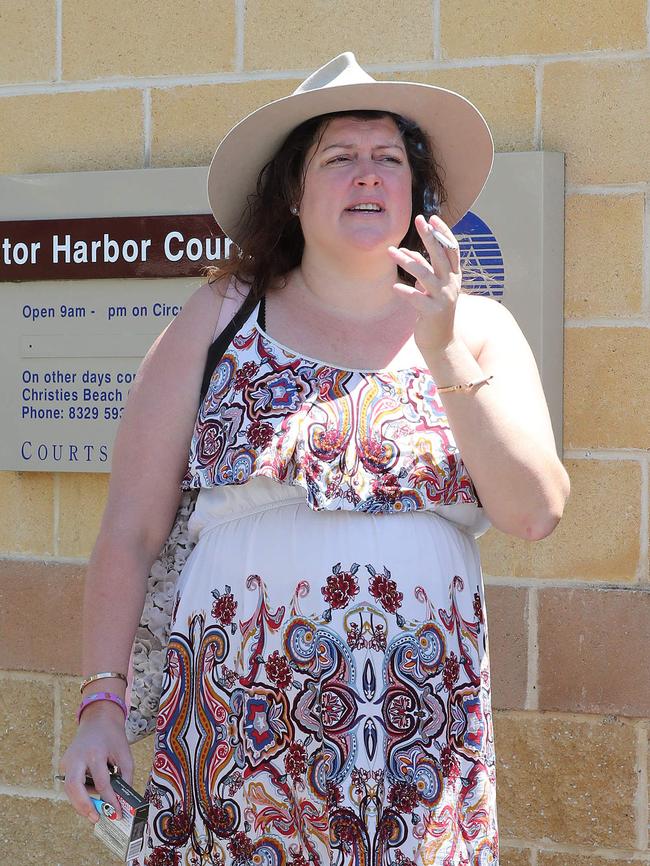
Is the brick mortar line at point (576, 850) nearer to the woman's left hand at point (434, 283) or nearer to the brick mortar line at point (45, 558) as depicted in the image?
the brick mortar line at point (45, 558)

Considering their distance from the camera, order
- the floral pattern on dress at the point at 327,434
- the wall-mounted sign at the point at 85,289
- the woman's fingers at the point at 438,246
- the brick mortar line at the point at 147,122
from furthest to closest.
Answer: the brick mortar line at the point at 147,122 → the wall-mounted sign at the point at 85,289 → the floral pattern on dress at the point at 327,434 → the woman's fingers at the point at 438,246

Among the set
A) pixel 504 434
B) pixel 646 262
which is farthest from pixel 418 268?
pixel 646 262

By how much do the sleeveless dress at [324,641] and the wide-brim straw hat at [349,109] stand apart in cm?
44

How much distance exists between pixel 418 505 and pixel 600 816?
1.49 metres

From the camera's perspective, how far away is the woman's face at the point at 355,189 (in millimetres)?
1900

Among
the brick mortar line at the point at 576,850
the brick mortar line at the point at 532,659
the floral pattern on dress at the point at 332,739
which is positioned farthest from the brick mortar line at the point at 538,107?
the brick mortar line at the point at 576,850

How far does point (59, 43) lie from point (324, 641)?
2238mm

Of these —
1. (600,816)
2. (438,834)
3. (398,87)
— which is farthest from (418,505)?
(600,816)

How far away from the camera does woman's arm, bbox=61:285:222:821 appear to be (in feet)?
6.14

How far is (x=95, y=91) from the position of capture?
3277 millimetres

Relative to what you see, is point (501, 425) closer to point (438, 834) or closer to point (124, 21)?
point (438, 834)

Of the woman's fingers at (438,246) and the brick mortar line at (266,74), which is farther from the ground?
the brick mortar line at (266,74)

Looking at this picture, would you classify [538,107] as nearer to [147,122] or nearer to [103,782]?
[147,122]

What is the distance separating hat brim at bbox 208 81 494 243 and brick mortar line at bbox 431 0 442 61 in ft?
3.01
